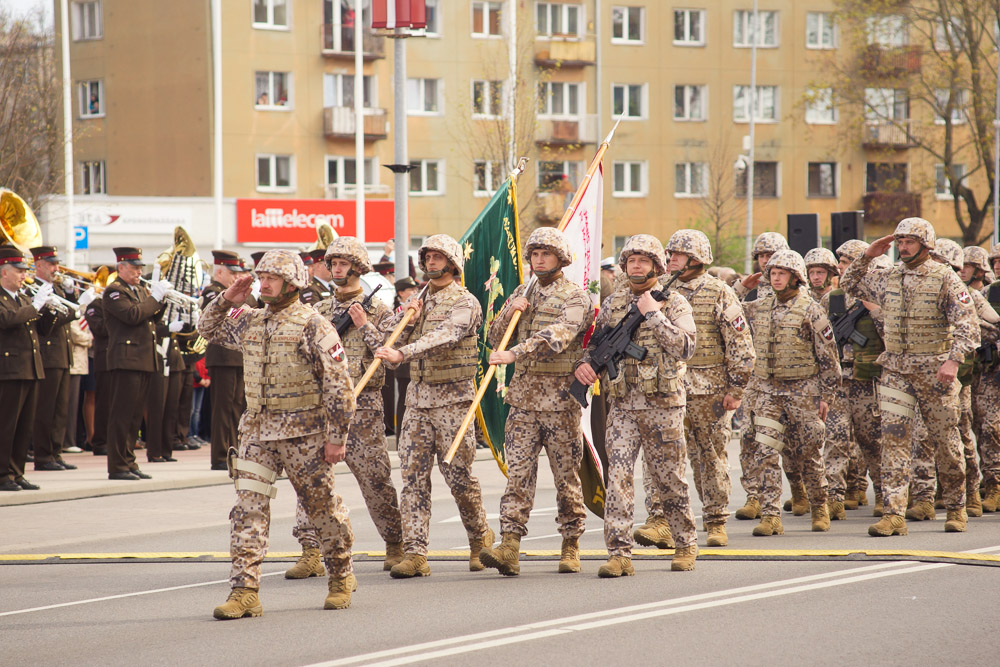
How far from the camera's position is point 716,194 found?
164 ft

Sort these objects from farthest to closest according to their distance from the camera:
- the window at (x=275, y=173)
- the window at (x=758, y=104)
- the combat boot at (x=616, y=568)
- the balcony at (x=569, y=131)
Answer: the window at (x=758, y=104) < the balcony at (x=569, y=131) < the window at (x=275, y=173) < the combat boot at (x=616, y=568)

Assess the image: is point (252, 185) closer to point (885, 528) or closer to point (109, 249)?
point (109, 249)

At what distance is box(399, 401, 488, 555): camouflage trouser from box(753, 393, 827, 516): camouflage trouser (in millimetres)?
2939

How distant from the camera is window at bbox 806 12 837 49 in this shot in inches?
2115

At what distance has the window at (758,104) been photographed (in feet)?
174

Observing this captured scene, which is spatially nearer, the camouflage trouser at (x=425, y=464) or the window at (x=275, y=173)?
the camouflage trouser at (x=425, y=464)

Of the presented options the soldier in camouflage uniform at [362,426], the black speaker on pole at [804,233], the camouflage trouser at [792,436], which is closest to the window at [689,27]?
the black speaker on pole at [804,233]

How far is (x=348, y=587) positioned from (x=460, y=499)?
56.5 inches

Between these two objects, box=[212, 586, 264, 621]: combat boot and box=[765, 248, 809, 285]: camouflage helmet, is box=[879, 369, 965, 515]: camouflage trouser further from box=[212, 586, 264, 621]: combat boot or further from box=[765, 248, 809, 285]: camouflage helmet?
box=[212, 586, 264, 621]: combat boot

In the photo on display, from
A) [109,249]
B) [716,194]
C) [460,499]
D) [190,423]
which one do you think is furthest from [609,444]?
[716,194]

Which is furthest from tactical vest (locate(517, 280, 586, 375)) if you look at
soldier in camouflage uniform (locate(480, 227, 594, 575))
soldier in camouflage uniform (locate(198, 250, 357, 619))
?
soldier in camouflage uniform (locate(198, 250, 357, 619))

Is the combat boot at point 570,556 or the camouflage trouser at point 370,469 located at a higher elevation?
the camouflage trouser at point 370,469

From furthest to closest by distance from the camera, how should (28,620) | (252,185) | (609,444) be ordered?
(252,185) < (609,444) < (28,620)

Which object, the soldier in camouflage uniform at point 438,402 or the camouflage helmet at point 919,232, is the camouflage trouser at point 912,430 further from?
the soldier in camouflage uniform at point 438,402
